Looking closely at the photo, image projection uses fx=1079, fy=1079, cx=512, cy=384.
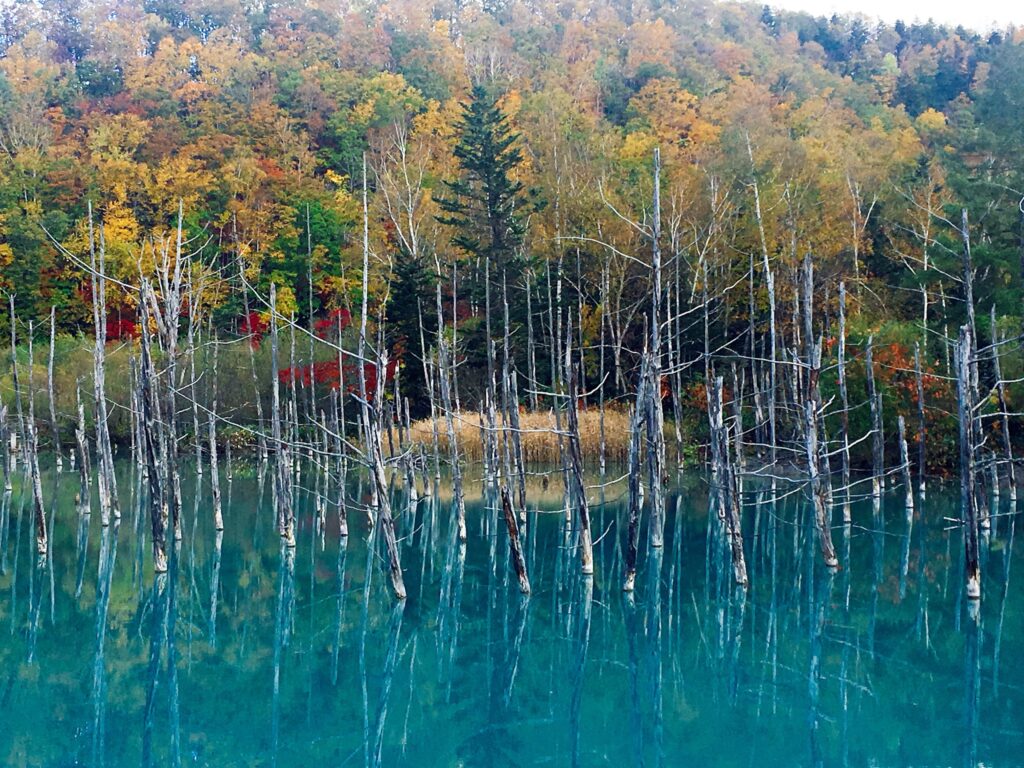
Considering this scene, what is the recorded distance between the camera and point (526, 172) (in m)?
41.9

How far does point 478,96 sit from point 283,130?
1679 cm

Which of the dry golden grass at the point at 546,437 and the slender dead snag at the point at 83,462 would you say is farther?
the dry golden grass at the point at 546,437

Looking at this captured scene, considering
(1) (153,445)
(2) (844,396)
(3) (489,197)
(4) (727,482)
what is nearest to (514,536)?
(4) (727,482)

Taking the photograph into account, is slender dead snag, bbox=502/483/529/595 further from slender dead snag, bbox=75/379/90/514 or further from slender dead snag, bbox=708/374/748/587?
slender dead snag, bbox=75/379/90/514

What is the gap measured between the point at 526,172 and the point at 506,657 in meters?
32.8

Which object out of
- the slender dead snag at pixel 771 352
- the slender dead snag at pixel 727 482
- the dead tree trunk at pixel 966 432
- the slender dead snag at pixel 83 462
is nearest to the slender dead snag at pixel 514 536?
the slender dead snag at pixel 727 482

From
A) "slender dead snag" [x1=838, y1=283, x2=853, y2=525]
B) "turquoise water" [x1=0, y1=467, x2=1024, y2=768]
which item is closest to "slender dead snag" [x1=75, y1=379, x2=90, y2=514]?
"turquoise water" [x1=0, y1=467, x2=1024, y2=768]

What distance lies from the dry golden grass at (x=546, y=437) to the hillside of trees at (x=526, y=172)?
1112 millimetres

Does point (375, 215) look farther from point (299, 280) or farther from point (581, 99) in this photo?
point (581, 99)

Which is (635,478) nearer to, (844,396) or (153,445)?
(153,445)

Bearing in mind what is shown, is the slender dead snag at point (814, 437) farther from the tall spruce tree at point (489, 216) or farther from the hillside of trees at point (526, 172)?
the tall spruce tree at point (489, 216)

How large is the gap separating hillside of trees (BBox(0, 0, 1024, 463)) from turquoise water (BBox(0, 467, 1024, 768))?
363 cm

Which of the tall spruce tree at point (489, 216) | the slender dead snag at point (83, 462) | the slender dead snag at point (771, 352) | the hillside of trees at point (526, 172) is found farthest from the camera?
the tall spruce tree at point (489, 216)

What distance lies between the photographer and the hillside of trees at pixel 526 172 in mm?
27094
